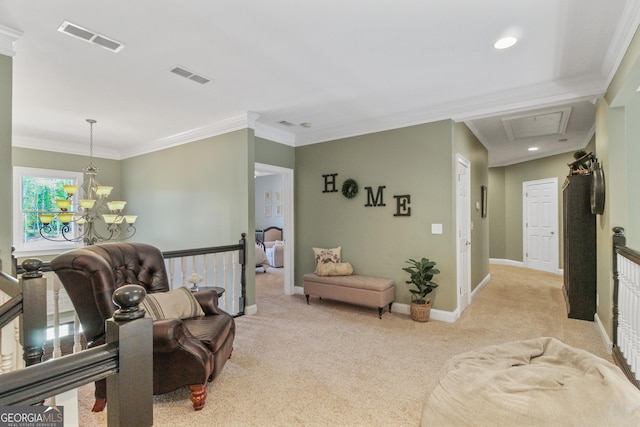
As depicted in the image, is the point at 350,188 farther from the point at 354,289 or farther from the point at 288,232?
the point at 354,289

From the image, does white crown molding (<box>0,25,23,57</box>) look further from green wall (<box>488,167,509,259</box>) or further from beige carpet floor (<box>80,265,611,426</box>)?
green wall (<box>488,167,509,259</box>)

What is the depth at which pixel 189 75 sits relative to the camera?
122 inches

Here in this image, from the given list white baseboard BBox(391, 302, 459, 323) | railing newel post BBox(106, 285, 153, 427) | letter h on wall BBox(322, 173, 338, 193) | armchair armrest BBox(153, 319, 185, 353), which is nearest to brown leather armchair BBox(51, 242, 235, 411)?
armchair armrest BBox(153, 319, 185, 353)

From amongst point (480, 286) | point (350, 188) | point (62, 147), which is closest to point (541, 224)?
point (480, 286)

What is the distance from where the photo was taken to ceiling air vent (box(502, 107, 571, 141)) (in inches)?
160

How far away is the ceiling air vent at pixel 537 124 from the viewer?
4.06 meters

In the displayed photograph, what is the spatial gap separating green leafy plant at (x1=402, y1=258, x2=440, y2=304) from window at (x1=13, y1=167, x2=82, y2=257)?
610 centimetres

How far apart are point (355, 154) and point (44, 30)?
351cm

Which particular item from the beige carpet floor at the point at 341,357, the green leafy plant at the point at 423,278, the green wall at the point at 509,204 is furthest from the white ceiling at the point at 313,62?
the green wall at the point at 509,204

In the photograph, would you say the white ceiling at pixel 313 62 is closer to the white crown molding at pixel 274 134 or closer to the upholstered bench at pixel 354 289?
the white crown molding at pixel 274 134

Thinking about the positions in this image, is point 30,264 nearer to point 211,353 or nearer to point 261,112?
point 211,353

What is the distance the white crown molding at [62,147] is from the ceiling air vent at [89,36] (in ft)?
13.8

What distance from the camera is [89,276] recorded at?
208 cm

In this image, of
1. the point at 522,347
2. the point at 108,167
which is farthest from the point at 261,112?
the point at 108,167
